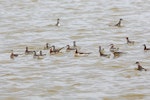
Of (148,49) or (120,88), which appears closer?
(120,88)

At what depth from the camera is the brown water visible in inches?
708

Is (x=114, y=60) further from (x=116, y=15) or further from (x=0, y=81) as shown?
(x=116, y=15)

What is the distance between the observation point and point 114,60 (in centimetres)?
2117

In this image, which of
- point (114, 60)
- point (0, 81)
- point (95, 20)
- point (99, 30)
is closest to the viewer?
point (0, 81)

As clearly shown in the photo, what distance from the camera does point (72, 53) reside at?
22.4 metres

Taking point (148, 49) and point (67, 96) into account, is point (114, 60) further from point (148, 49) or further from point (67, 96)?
point (67, 96)

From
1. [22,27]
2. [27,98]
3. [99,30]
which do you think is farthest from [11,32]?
[27,98]

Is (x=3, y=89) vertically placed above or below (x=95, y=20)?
below

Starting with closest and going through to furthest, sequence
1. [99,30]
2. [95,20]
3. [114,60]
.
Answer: [114,60] < [99,30] < [95,20]

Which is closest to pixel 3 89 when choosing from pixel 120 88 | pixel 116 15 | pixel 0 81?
pixel 0 81

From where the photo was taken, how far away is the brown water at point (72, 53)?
18.0 meters

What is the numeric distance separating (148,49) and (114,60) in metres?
1.72

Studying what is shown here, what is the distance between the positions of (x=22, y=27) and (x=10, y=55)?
5977mm

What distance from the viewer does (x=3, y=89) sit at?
59.9 ft
